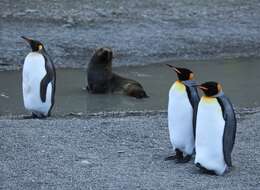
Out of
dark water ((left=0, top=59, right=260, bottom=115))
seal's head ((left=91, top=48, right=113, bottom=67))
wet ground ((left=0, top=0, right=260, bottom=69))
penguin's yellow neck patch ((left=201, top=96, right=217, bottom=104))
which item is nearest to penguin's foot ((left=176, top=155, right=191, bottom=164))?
penguin's yellow neck patch ((left=201, top=96, right=217, bottom=104))

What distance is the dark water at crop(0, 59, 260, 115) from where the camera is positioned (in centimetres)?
1139

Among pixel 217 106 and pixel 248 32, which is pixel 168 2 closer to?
pixel 248 32

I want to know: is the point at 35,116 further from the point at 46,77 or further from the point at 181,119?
the point at 181,119

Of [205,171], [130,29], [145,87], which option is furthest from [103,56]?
[205,171]

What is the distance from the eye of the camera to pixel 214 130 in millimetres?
7215

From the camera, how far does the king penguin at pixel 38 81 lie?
32.6 ft

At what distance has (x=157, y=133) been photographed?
9.01m

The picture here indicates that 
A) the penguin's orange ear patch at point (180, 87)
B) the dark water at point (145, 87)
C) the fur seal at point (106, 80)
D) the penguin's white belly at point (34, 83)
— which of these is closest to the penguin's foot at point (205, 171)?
the penguin's orange ear patch at point (180, 87)

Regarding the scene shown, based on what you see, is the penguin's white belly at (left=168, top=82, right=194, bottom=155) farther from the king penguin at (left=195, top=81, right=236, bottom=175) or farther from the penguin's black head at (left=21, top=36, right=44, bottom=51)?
the penguin's black head at (left=21, top=36, right=44, bottom=51)

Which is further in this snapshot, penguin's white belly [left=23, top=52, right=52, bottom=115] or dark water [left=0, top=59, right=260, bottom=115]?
dark water [left=0, top=59, right=260, bottom=115]

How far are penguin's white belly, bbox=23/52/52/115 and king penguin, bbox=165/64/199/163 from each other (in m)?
2.67

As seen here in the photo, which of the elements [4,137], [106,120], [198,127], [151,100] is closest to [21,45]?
[151,100]

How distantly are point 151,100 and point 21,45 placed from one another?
162 inches

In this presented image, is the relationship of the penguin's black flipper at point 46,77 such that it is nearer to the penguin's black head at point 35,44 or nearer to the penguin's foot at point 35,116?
the penguin's black head at point 35,44
